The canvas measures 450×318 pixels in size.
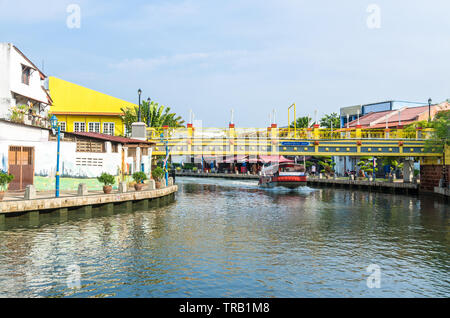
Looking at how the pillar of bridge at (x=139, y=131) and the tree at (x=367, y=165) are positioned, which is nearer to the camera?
the pillar of bridge at (x=139, y=131)

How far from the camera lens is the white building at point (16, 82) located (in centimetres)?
3862

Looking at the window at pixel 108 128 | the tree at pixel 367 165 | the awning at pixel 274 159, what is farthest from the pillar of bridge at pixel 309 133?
the window at pixel 108 128

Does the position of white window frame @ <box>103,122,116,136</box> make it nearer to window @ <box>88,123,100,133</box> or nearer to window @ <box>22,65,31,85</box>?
window @ <box>88,123,100,133</box>

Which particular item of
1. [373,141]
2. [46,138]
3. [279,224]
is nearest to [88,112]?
[46,138]

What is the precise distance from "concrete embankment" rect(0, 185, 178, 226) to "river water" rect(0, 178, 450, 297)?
5.82ft

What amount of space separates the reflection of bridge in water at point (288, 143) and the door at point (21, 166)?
17.5 meters

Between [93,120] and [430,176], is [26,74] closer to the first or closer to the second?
[93,120]

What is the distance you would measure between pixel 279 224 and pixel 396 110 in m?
63.7

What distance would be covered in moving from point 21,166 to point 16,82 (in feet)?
38.4

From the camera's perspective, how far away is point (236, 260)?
55.5ft

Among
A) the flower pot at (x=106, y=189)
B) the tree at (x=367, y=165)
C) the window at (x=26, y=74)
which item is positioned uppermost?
the window at (x=26, y=74)

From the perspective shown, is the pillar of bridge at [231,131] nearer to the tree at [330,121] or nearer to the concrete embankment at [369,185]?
the concrete embankment at [369,185]

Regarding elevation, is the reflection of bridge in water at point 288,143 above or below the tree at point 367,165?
above

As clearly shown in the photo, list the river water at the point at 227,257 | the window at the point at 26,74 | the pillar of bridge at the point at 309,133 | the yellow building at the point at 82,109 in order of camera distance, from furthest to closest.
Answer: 1. the yellow building at the point at 82,109
2. the pillar of bridge at the point at 309,133
3. the window at the point at 26,74
4. the river water at the point at 227,257
